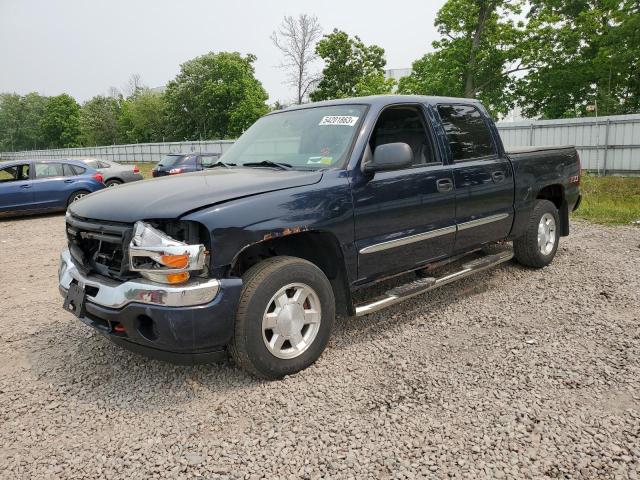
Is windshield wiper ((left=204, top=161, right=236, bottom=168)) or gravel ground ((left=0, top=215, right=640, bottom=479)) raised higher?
windshield wiper ((left=204, top=161, right=236, bottom=168))

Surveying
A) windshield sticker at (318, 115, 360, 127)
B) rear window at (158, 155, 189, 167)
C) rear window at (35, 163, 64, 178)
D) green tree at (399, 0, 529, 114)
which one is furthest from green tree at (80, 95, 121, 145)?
windshield sticker at (318, 115, 360, 127)

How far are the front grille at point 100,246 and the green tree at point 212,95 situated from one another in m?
55.0

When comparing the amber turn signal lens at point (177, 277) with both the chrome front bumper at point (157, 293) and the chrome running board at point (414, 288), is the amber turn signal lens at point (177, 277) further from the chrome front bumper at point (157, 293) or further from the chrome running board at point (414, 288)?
the chrome running board at point (414, 288)

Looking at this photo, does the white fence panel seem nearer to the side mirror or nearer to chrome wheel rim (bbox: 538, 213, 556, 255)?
chrome wheel rim (bbox: 538, 213, 556, 255)

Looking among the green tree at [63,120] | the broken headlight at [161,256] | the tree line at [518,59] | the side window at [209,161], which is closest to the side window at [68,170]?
the side window at [209,161]

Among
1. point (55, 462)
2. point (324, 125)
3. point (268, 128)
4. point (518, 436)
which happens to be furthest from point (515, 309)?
point (55, 462)

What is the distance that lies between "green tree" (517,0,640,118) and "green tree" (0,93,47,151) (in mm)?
97897

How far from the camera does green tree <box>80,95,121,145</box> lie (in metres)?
83.2

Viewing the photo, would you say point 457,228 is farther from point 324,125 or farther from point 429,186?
point 324,125

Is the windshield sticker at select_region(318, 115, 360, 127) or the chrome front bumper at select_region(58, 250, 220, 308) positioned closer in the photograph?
the chrome front bumper at select_region(58, 250, 220, 308)

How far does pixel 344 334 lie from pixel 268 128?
78.3 inches

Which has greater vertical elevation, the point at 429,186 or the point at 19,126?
the point at 19,126

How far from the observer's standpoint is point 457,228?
4.37 m

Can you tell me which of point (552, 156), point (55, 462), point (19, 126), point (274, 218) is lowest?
point (55, 462)
